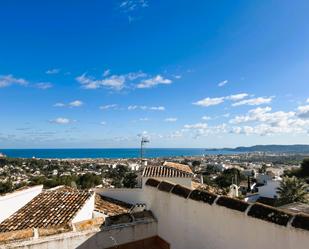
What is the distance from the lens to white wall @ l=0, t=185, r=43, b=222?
13148 millimetres

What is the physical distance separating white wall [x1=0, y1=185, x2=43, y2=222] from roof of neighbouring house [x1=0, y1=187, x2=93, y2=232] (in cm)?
17

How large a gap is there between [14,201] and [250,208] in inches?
526

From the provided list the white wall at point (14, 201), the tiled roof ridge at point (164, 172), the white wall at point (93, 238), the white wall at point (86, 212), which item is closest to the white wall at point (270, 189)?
the tiled roof ridge at point (164, 172)

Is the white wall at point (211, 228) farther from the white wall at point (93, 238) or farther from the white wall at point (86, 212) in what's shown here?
the white wall at point (86, 212)

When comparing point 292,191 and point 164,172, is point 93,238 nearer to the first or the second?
point 164,172

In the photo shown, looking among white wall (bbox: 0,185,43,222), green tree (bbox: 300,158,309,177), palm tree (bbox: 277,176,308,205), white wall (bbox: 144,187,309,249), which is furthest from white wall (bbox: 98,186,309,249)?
green tree (bbox: 300,158,309,177)

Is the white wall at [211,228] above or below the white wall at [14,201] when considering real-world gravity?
above

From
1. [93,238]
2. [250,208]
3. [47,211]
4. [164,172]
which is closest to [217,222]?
[250,208]

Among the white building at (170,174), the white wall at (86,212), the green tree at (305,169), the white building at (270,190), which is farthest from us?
the green tree at (305,169)

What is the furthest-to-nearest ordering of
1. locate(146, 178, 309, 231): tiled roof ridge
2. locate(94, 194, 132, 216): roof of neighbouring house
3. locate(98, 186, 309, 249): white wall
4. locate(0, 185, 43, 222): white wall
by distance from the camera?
locate(94, 194, 132, 216): roof of neighbouring house
locate(0, 185, 43, 222): white wall
locate(98, 186, 309, 249): white wall
locate(146, 178, 309, 231): tiled roof ridge

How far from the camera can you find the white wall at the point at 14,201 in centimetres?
1315

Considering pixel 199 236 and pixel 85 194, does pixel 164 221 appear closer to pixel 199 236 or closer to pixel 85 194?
pixel 199 236

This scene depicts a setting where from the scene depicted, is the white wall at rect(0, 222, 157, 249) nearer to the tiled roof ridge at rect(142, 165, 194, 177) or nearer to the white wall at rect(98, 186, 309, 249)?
the white wall at rect(98, 186, 309, 249)

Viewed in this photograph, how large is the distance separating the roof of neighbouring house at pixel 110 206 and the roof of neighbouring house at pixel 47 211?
1204 millimetres
